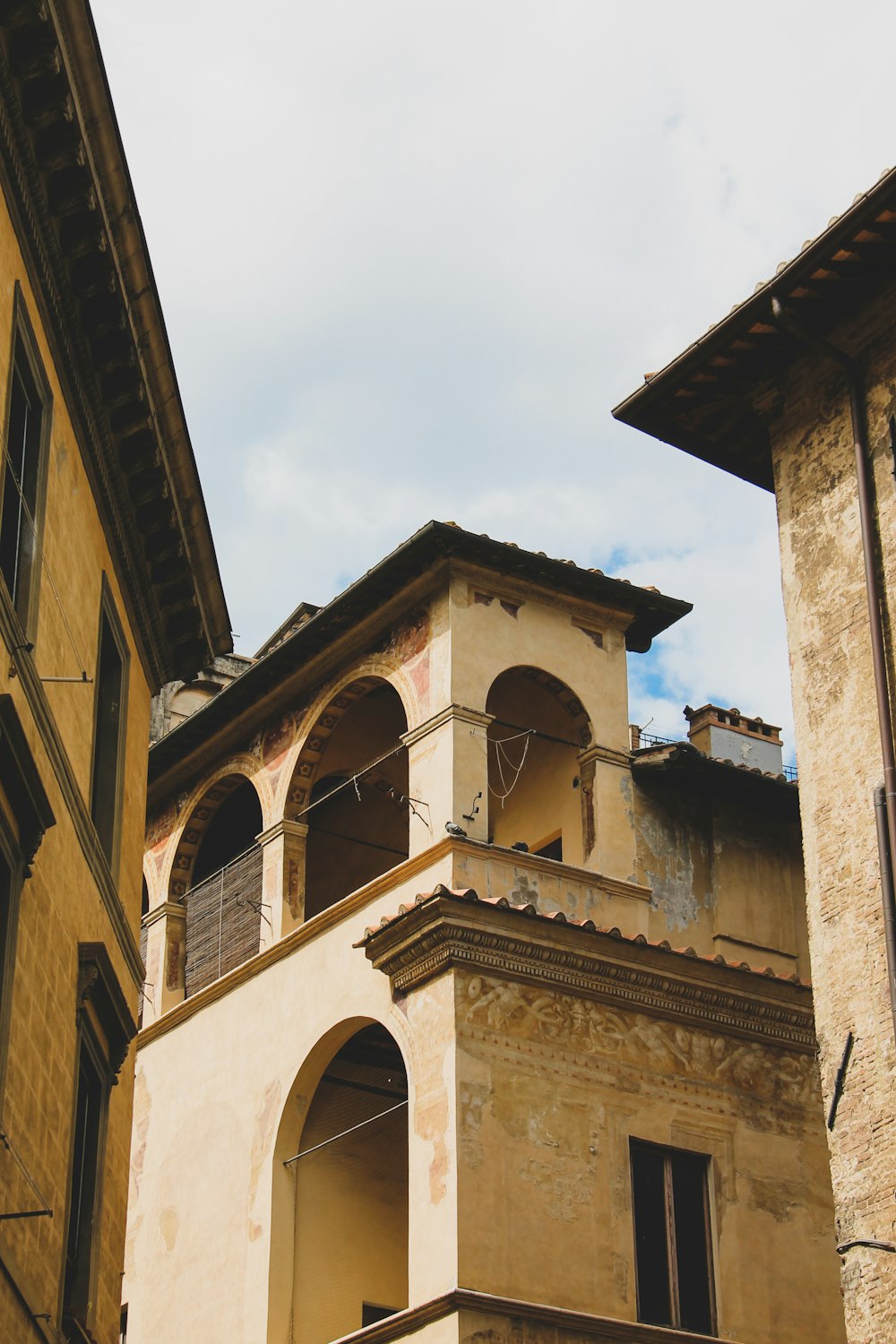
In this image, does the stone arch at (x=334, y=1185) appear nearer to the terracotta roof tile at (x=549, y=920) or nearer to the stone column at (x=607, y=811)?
the terracotta roof tile at (x=549, y=920)

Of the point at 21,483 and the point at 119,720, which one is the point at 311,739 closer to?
the point at 119,720

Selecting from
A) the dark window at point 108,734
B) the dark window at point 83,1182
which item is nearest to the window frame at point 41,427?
the dark window at point 108,734

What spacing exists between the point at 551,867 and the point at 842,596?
621 centimetres

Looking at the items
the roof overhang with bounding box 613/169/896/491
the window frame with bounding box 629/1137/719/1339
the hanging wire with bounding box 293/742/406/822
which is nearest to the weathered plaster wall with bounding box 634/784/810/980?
the window frame with bounding box 629/1137/719/1339

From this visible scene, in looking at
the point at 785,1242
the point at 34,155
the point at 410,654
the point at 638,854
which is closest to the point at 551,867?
the point at 638,854

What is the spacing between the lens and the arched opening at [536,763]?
21484 mm

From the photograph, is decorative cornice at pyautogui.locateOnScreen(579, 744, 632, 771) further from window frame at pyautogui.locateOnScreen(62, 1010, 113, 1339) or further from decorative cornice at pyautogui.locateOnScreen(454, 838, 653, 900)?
window frame at pyautogui.locateOnScreen(62, 1010, 113, 1339)

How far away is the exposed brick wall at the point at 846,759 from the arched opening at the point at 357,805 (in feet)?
26.9

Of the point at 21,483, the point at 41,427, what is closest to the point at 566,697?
the point at 41,427

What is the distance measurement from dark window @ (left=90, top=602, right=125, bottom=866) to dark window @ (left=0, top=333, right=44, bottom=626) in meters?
2.03

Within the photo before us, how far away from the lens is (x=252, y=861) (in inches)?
899

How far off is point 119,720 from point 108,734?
0.16 m

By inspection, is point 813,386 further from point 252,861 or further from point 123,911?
point 252,861

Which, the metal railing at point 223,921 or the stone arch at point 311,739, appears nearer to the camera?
the stone arch at point 311,739
